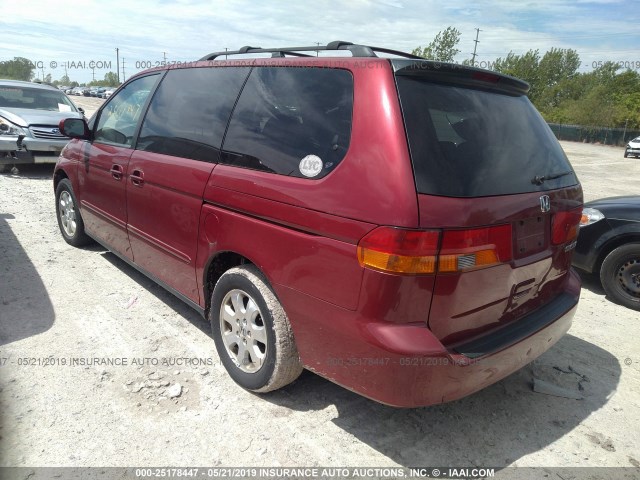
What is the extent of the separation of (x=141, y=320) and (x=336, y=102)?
2.35 meters

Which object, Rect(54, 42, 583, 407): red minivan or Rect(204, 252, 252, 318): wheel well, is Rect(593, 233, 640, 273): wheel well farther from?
Answer: Rect(204, 252, 252, 318): wheel well

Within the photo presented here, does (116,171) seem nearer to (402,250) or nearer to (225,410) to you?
(225,410)

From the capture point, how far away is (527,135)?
102 inches

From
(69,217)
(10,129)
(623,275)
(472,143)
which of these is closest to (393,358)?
(472,143)

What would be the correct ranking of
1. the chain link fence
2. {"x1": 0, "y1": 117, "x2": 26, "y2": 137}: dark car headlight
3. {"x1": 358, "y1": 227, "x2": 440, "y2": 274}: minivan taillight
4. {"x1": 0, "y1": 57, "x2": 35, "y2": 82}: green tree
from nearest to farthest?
{"x1": 358, "y1": 227, "x2": 440, "y2": 274}: minivan taillight
{"x1": 0, "y1": 117, "x2": 26, "y2": 137}: dark car headlight
the chain link fence
{"x1": 0, "y1": 57, "x2": 35, "y2": 82}: green tree

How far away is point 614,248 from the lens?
4434mm

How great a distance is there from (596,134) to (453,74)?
51.1 meters

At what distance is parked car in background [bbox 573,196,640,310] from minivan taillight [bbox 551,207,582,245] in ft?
6.35

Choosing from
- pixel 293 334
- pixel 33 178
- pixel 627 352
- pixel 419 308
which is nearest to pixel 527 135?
pixel 419 308

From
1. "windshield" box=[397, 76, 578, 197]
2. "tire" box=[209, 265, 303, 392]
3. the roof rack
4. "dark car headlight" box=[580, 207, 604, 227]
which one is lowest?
"tire" box=[209, 265, 303, 392]

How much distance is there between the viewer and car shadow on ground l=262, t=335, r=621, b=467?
2.41 m

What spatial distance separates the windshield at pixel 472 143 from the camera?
202cm

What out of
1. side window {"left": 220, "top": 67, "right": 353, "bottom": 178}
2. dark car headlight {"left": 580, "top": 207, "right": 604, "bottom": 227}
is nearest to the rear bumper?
side window {"left": 220, "top": 67, "right": 353, "bottom": 178}

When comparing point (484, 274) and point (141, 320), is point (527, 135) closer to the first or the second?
point (484, 274)
